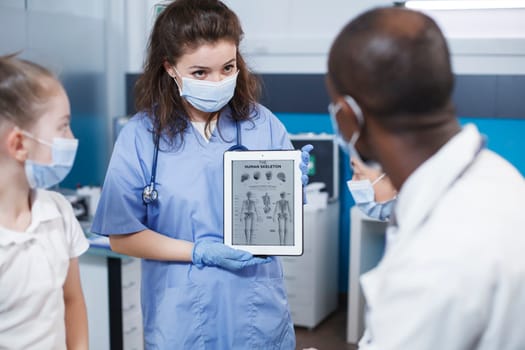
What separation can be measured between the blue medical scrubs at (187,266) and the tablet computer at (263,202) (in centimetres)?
3

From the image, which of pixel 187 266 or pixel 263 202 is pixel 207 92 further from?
pixel 187 266

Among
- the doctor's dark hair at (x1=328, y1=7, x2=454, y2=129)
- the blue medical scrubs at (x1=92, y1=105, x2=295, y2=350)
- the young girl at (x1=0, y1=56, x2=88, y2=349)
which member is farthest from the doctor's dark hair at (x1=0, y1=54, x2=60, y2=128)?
the doctor's dark hair at (x1=328, y1=7, x2=454, y2=129)

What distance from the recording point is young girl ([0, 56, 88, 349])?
4.09ft

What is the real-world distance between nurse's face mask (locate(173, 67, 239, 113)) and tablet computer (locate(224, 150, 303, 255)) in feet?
0.41

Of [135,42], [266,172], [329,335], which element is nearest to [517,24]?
[329,335]

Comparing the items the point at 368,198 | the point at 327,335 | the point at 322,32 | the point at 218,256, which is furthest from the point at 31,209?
the point at 322,32

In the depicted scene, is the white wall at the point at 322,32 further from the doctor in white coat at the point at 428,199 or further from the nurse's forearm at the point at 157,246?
the doctor in white coat at the point at 428,199

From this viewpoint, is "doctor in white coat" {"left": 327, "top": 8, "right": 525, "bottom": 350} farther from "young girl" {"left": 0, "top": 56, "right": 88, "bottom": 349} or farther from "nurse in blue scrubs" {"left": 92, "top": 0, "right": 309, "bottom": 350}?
"nurse in blue scrubs" {"left": 92, "top": 0, "right": 309, "bottom": 350}

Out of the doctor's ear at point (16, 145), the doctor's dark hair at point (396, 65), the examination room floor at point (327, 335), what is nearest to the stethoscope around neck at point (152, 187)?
the doctor's ear at point (16, 145)

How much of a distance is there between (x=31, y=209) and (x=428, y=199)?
81 centimetres

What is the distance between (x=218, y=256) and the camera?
1598mm

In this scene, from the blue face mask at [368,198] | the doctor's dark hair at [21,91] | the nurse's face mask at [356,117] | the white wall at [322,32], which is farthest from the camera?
the white wall at [322,32]

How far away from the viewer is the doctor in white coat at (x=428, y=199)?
802mm

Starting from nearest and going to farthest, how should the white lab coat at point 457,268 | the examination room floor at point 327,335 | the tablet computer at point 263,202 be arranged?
the white lab coat at point 457,268 → the tablet computer at point 263,202 → the examination room floor at point 327,335
